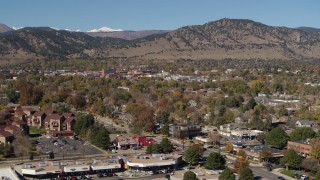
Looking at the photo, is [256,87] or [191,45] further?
[191,45]

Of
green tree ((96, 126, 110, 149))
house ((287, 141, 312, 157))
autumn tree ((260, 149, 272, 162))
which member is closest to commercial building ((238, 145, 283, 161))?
autumn tree ((260, 149, 272, 162))

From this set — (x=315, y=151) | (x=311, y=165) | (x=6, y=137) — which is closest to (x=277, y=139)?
(x=315, y=151)

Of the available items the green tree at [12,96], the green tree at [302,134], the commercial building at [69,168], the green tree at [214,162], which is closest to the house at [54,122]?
the commercial building at [69,168]

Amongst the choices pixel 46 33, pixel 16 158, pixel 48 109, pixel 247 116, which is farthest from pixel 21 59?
pixel 16 158

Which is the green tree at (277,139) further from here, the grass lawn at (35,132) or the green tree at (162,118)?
the grass lawn at (35,132)

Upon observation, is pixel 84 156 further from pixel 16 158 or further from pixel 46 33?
pixel 46 33

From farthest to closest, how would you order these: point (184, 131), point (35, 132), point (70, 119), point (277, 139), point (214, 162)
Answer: point (70, 119) → point (35, 132) → point (184, 131) → point (277, 139) → point (214, 162)

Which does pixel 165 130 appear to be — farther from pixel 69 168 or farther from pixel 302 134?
pixel 69 168
